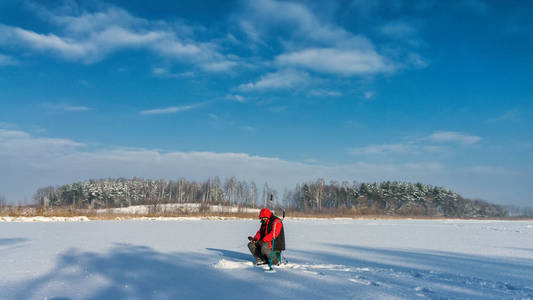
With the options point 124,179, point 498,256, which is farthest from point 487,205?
point 498,256

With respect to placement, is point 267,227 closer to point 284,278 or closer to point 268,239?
point 268,239

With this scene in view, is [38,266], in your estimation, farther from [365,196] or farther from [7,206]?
[365,196]

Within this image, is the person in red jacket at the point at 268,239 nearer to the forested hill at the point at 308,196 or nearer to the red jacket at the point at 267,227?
the red jacket at the point at 267,227

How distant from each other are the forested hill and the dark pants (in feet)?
208

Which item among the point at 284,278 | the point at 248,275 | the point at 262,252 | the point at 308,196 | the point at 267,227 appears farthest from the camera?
the point at 308,196

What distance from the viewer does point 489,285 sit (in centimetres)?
561

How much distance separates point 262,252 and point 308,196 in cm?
7800

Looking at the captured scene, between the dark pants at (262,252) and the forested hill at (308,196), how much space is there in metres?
63.4

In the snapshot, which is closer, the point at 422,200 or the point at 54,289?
the point at 54,289

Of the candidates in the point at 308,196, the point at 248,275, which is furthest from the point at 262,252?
the point at 308,196

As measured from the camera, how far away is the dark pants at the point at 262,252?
6891 mm

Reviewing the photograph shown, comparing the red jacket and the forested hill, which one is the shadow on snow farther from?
the forested hill

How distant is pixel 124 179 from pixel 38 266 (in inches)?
3492

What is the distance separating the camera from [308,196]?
275ft
